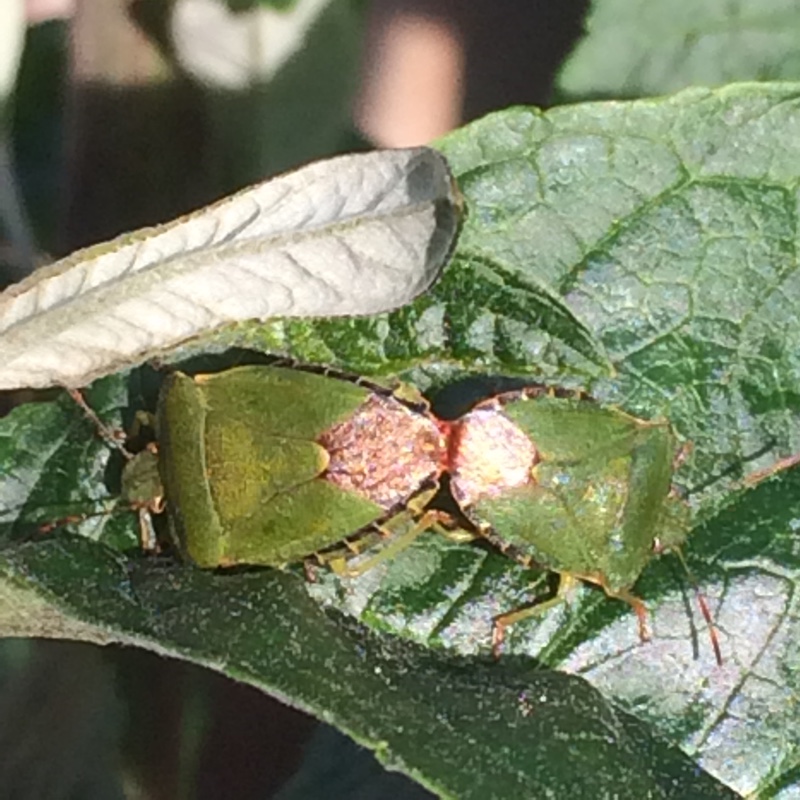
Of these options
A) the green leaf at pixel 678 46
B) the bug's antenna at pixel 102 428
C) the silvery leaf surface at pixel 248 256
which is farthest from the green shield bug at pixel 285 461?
the green leaf at pixel 678 46

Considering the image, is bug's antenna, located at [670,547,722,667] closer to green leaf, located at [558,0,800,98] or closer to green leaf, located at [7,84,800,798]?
green leaf, located at [7,84,800,798]

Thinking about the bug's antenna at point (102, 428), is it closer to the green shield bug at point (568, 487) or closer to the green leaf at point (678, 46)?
the green shield bug at point (568, 487)

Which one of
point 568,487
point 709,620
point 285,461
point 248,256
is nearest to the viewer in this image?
point 248,256

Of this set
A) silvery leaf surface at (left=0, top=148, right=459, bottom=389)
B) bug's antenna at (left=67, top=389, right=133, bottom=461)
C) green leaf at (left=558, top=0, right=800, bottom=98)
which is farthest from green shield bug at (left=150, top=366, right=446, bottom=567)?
green leaf at (left=558, top=0, right=800, bottom=98)

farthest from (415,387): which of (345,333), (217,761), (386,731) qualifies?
(217,761)

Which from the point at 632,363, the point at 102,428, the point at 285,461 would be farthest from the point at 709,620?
the point at 102,428

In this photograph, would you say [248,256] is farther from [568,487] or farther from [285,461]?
[568,487]

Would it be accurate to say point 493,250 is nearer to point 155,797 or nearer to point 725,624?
point 725,624
